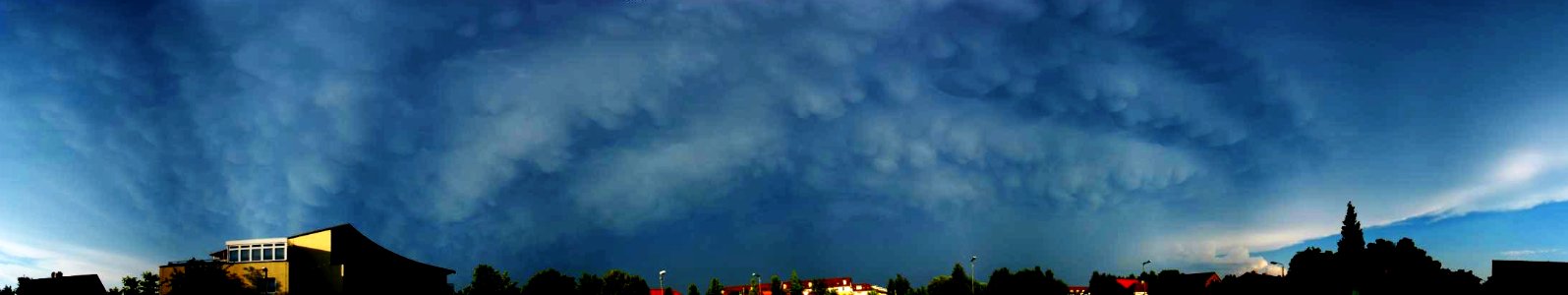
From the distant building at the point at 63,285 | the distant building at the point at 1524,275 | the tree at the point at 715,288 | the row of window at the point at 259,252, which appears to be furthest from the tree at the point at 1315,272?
the distant building at the point at 63,285

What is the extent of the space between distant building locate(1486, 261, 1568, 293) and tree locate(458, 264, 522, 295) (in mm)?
92025

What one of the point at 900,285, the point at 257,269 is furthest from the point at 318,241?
the point at 900,285

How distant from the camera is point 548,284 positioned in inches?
4107

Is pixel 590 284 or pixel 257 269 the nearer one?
pixel 257 269

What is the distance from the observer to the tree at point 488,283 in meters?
96.5

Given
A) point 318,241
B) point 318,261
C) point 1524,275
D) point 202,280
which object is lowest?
point 1524,275

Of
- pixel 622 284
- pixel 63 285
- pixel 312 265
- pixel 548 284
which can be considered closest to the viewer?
pixel 312 265

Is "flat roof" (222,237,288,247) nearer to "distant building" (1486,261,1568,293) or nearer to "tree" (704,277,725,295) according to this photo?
"tree" (704,277,725,295)

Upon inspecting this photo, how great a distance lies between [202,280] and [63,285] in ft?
94.0

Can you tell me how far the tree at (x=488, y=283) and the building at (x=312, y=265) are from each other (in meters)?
7.43

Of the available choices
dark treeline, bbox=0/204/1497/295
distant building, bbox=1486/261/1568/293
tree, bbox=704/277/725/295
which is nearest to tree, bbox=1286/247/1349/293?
dark treeline, bbox=0/204/1497/295

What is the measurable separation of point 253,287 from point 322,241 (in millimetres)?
7593

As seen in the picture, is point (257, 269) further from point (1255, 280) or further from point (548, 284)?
point (1255, 280)

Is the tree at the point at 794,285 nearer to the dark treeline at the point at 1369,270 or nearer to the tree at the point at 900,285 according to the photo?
the tree at the point at 900,285
